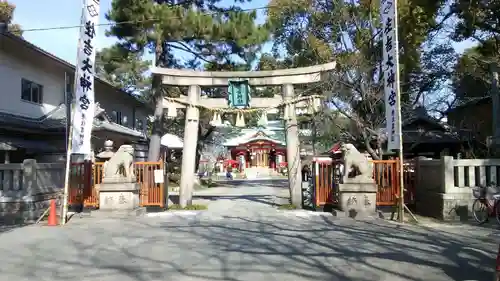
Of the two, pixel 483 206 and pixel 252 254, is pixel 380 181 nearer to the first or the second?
pixel 483 206

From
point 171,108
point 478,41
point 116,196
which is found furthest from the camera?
point 478,41

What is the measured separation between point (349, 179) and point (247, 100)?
4.89 metres

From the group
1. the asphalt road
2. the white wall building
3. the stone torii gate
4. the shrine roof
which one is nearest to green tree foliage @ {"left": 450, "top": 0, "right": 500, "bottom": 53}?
the stone torii gate

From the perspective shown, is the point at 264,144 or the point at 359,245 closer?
the point at 359,245

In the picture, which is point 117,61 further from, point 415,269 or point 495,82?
point 415,269

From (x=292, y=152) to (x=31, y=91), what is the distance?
12.6m

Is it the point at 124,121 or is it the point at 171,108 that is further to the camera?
the point at 124,121

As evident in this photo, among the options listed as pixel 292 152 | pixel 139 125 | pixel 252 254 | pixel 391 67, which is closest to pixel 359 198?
pixel 292 152

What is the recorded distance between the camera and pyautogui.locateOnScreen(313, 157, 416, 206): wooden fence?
50.7 feet

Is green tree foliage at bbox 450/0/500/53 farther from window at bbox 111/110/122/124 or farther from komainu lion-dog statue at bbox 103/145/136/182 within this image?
window at bbox 111/110/122/124

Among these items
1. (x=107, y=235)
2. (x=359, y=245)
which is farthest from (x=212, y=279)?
(x=107, y=235)

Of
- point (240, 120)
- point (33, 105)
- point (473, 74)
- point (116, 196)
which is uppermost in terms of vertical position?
point (473, 74)

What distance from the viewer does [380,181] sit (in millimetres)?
15609

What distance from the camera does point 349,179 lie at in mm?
14773
